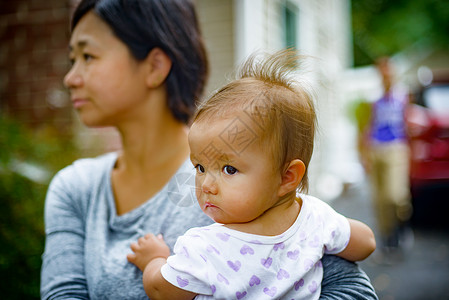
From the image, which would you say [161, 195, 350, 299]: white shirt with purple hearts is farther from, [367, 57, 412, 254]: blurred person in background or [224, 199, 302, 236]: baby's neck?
[367, 57, 412, 254]: blurred person in background

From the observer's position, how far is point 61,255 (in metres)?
1.61

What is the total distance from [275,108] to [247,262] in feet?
1.34

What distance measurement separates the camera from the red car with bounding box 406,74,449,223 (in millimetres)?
6250

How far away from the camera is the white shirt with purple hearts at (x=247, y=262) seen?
1.16m

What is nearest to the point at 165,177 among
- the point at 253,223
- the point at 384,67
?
the point at 253,223

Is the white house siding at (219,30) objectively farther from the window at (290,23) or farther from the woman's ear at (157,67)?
the woman's ear at (157,67)

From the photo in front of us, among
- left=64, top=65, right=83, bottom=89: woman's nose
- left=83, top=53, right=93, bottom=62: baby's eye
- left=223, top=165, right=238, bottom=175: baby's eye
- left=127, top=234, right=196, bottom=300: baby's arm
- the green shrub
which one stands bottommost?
the green shrub

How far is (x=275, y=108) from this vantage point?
1.20m

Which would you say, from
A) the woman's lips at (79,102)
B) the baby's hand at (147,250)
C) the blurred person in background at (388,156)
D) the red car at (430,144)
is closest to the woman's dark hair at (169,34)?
the woman's lips at (79,102)

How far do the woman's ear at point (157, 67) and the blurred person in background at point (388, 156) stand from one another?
426 centimetres

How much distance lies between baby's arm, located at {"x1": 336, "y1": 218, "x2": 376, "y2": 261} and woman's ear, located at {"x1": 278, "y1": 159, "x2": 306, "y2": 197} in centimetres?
28

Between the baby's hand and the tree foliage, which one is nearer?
the baby's hand

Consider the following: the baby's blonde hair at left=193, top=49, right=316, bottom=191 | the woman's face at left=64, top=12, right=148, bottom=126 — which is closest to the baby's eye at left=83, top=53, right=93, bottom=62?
the woman's face at left=64, top=12, right=148, bottom=126

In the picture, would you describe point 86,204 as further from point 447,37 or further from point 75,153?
point 447,37
